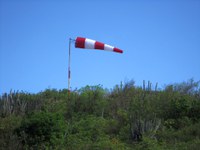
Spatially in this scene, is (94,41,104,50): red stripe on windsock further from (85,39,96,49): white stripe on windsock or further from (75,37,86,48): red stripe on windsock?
(75,37,86,48): red stripe on windsock

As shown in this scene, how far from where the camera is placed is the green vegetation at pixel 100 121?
13.7 meters

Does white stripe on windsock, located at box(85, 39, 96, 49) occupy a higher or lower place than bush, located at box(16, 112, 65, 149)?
higher

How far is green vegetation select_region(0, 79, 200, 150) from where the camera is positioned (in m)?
13.7

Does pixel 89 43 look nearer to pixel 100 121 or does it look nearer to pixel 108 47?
pixel 108 47

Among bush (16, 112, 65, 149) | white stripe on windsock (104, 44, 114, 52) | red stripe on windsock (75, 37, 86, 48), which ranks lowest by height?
bush (16, 112, 65, 149)

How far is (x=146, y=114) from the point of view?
1550 cm

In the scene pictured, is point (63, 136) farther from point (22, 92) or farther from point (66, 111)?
point (22, 92)

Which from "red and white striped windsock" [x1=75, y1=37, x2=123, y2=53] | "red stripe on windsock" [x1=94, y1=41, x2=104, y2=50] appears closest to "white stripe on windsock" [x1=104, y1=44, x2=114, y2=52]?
"red and white striped windsock" [x1=75, y1=37, x2=123, y2=53]

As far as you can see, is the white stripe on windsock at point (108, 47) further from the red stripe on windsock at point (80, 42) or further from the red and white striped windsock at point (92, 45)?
the red stripe on windsock at point (80, 42)

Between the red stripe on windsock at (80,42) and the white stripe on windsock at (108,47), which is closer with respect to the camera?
the red stripe on windsock at (80,42)

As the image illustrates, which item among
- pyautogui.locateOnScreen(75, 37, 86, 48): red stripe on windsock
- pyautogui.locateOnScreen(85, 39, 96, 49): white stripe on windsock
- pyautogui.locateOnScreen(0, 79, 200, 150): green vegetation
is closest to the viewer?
pyautogui.locateOnScreen(0, 79, 200, 150): green vegetation

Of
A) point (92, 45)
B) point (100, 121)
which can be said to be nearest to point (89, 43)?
point (92, 45)

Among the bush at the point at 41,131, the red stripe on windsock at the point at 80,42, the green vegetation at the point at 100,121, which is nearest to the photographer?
the green vegetation at the point at 100,121

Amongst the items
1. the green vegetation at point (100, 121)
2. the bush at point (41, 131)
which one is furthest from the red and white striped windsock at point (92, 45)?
the bush at point (41, 131)
